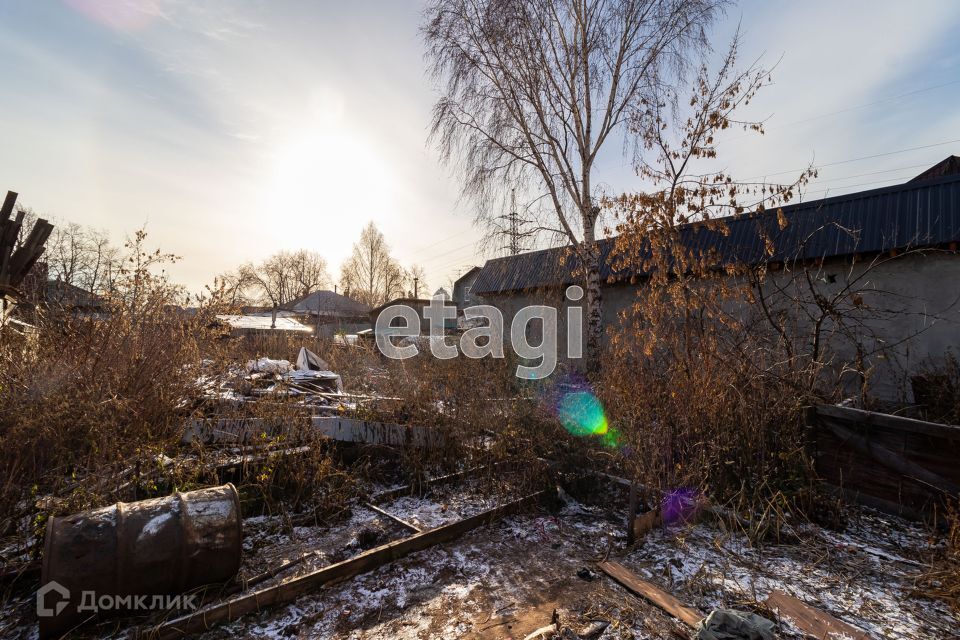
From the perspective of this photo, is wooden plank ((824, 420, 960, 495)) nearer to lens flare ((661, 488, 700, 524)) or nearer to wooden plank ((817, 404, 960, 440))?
wooden plank ((817, 404, 960, 440))

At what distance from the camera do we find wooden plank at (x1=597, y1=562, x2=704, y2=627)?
8.71 ft

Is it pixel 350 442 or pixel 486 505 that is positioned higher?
pixel 350 442

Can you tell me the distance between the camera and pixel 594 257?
10.1 m

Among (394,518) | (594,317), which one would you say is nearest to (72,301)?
(394,518)

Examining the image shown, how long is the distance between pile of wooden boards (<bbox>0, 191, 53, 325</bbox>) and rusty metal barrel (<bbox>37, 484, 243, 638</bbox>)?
716 centimetres

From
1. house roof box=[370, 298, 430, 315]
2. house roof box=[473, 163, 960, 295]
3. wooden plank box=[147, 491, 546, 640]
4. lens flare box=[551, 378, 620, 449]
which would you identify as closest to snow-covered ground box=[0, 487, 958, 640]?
wooden plank box=[147, 491, 546, 640]

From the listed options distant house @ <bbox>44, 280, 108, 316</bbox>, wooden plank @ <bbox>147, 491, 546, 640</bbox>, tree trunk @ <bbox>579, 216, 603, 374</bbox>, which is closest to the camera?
wooden plank @ <bbox>147, 491, 546, 640</bbox>

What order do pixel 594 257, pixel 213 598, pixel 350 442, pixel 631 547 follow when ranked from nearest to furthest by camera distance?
pixel 213 598 < pixel 631 547 < pixel 350 442 < pixel 594 257

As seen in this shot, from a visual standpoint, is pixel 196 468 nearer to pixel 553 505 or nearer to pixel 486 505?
pixel 486 505

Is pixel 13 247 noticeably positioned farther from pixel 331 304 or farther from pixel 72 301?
pixel 331 304

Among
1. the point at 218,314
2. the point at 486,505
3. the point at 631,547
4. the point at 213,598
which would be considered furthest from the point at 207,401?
the point at 631,547

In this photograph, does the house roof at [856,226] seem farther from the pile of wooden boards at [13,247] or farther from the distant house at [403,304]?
the distant house at [403,304]

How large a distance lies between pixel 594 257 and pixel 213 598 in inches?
365

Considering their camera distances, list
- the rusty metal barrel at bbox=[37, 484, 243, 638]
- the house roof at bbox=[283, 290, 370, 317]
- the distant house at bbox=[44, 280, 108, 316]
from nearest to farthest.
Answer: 1. the rusty metal barrel at bbox=[37, 484, 243, 638]
2. the distant house at bbox=[44, 280, 108, 316]
3. the house roof at bbox=[283, 290, 370, 317]
